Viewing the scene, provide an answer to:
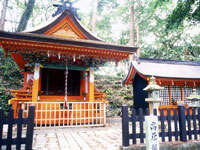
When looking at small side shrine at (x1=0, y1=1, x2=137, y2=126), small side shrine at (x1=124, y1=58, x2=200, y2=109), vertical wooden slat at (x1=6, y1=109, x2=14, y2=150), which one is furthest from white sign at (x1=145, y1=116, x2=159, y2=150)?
small side shrine at (x1=124, y1=58, x2=200, y2=109)

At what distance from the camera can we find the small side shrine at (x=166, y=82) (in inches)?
431

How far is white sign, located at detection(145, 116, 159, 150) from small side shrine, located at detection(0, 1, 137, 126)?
4.30 m

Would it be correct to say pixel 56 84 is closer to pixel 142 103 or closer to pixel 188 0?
pixel 142 103

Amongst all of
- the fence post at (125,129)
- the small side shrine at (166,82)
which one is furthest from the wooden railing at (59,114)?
the small side shrine at (166,82)

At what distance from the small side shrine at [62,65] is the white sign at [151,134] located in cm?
430

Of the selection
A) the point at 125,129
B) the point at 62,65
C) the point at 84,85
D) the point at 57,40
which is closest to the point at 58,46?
the point at 57,40

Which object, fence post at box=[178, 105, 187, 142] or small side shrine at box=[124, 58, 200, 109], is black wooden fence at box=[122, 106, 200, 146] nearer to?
fence post at box=[178, 105, 187, 142]

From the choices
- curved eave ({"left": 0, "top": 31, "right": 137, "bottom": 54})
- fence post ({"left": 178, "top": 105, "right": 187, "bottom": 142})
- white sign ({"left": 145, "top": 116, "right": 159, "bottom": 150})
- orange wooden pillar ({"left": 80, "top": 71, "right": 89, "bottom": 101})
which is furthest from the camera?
orange wooden pillar ({"left": 80, "top": 71, "right": 89, "bottom": 101})

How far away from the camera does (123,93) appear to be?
643 inches

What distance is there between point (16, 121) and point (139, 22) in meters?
22.2

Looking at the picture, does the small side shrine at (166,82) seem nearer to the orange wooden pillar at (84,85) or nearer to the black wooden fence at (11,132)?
the orange wooden pillar at (84,85)

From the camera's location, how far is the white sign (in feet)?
11.2

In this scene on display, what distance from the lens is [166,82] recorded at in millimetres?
11461

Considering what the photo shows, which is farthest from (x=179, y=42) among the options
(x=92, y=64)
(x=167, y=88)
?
(x=92, y=64)
